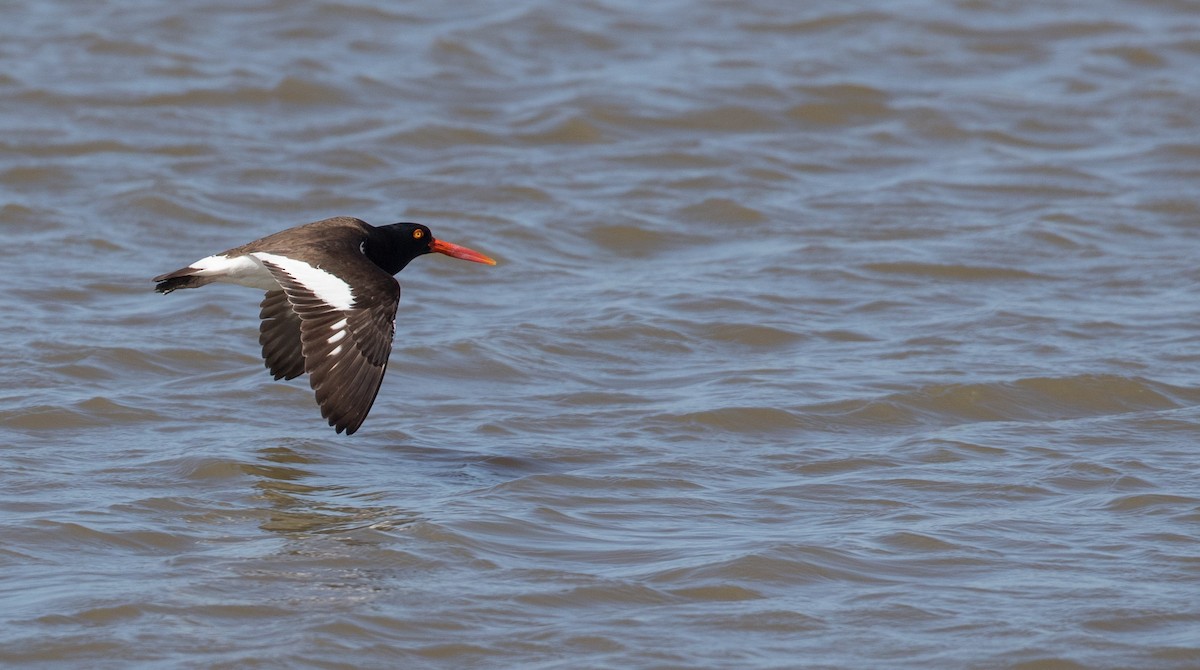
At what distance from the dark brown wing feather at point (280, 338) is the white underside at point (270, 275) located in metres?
0.10

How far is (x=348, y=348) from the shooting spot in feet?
24.4

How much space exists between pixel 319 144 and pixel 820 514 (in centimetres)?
739

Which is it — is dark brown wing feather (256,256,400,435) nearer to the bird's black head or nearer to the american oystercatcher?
the american oystercatcher

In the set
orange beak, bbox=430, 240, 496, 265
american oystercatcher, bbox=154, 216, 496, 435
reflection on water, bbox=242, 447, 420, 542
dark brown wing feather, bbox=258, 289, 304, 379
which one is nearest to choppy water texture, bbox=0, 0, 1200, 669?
reflection on water, bbox=242, 447, 420, 542

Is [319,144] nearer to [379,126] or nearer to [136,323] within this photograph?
[379,126]

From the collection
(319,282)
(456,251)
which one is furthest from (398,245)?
(319,282)

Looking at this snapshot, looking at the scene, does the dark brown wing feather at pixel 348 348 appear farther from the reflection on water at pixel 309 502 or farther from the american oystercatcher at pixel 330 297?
the reflection on water at pixel 309 502

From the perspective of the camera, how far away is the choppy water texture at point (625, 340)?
6.29 meters

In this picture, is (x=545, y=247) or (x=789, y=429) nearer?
(x=789, y=429)

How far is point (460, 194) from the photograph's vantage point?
1266cm

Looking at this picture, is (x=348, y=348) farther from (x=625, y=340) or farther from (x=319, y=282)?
(x=625, y=340)


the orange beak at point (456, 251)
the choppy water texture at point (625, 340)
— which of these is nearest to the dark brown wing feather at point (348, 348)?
the choppy water texture at point (625, 340)

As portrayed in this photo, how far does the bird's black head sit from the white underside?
23.1 inches

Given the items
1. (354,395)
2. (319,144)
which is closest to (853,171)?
(319,144)
